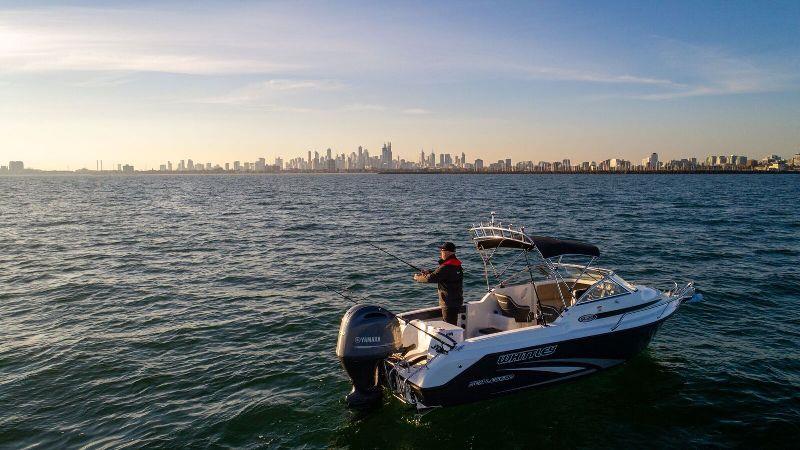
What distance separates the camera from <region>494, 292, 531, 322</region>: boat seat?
38.1 feet

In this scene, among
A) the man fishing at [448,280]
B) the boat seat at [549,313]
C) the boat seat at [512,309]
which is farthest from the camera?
the boat seat at [512,309]

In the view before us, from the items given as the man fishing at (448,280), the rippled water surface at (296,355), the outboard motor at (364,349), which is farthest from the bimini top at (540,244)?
the outboard motor at (364,349)

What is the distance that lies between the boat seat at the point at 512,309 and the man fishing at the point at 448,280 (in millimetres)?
1653

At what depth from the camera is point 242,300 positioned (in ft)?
54.4

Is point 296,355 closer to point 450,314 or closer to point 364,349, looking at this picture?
point 364,349

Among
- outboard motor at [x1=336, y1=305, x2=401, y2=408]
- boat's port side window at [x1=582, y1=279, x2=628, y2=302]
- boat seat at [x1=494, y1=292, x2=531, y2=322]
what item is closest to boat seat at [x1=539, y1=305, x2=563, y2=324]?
boat seat at [x1=494, y1=292, x2=531, y2=322]

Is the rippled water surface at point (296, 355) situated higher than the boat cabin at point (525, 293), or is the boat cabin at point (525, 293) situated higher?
the boat cabin at point (525, 293)

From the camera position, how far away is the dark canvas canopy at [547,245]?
1051cm

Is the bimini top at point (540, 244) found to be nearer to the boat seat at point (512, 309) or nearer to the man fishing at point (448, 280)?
the man fishing at point (448, 280)

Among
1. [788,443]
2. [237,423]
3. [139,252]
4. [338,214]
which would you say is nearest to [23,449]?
[237,423]

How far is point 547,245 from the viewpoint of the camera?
10.5 metres

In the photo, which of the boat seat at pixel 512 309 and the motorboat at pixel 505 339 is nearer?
the motorboat at pixel 505 339

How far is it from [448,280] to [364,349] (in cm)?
237

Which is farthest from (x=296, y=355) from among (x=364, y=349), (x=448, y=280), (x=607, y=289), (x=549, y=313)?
(x=607, y=289)
